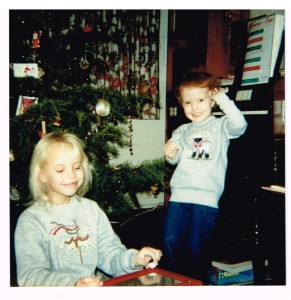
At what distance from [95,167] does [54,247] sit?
27 centimetres

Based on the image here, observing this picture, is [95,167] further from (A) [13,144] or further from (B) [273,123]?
(B) [273,123]

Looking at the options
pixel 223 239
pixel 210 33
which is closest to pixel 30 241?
pixel 223 239

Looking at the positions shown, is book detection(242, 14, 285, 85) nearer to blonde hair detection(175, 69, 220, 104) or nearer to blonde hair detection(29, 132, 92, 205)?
blonde hair detection(175, 69, 220, 104)

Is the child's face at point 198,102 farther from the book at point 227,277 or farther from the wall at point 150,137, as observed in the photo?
the wall at point 150,137

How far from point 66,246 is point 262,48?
1.14 m

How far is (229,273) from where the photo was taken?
152 centimetres

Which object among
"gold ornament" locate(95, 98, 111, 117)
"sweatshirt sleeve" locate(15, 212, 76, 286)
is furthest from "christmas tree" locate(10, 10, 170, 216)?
"sweatshirt sleeve" locate(15, 212, 76, 286)

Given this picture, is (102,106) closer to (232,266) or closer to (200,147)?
(200,147)

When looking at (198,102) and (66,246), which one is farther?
(198,102)

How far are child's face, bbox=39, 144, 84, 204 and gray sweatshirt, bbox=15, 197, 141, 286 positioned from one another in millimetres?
58

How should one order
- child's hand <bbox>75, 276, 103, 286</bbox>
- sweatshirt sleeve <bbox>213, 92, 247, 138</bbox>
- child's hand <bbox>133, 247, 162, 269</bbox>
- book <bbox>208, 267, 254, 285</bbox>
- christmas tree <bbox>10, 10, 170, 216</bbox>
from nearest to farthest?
child's hand <bbox>75, 276, 103, 286</bbox>, child's hand <bbox>133, 247, 162, 269</bbox>, christmas tree <bbox>10, 10, 170, 216</bbox>, sweatshirt sleeve <bbox>213, 92, 247, 138</bbox>, book <bbox>208, 267, 254, 285</bbox>

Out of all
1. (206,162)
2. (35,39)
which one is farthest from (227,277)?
(35,39)

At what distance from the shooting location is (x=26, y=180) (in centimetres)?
102

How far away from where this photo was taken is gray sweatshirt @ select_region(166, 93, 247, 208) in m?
1.25
